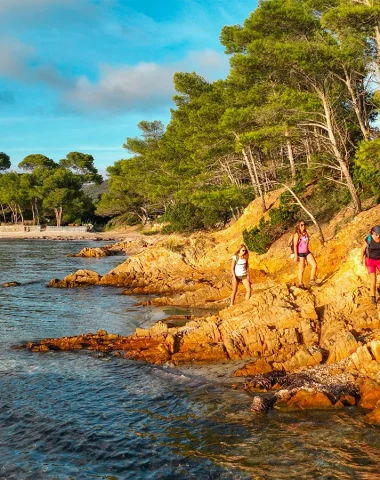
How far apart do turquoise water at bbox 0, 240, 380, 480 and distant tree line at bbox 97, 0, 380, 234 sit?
371 inches

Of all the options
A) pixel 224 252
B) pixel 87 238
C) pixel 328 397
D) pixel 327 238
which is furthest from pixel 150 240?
pixel 328 397

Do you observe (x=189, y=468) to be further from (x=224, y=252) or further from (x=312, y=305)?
(x=224, y=252)

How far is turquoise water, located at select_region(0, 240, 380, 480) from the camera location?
6172 millimetres

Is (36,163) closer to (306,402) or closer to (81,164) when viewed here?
(81,164)

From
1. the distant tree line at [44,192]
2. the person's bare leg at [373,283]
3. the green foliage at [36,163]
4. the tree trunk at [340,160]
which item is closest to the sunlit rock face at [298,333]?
the person's bare leg at [373,283]

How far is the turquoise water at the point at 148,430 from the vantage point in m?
6.17

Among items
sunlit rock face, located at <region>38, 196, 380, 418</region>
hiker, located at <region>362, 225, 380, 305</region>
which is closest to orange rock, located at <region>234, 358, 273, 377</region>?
sunlit rock face, located at <region>38, 196, 380, 418</region>

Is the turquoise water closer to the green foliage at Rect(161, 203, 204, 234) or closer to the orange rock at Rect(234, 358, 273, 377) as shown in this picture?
the orange rock at Rect(234, 358, 273, 377)

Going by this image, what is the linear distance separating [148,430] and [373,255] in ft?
20.9

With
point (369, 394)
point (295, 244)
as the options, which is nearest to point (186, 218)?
point (295, 244)

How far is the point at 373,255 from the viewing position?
10.6 m

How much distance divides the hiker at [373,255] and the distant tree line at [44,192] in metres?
71.3

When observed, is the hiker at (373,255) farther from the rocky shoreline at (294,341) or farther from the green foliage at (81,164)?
the green foliage at (81,164)

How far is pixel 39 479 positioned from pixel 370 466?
422cm
